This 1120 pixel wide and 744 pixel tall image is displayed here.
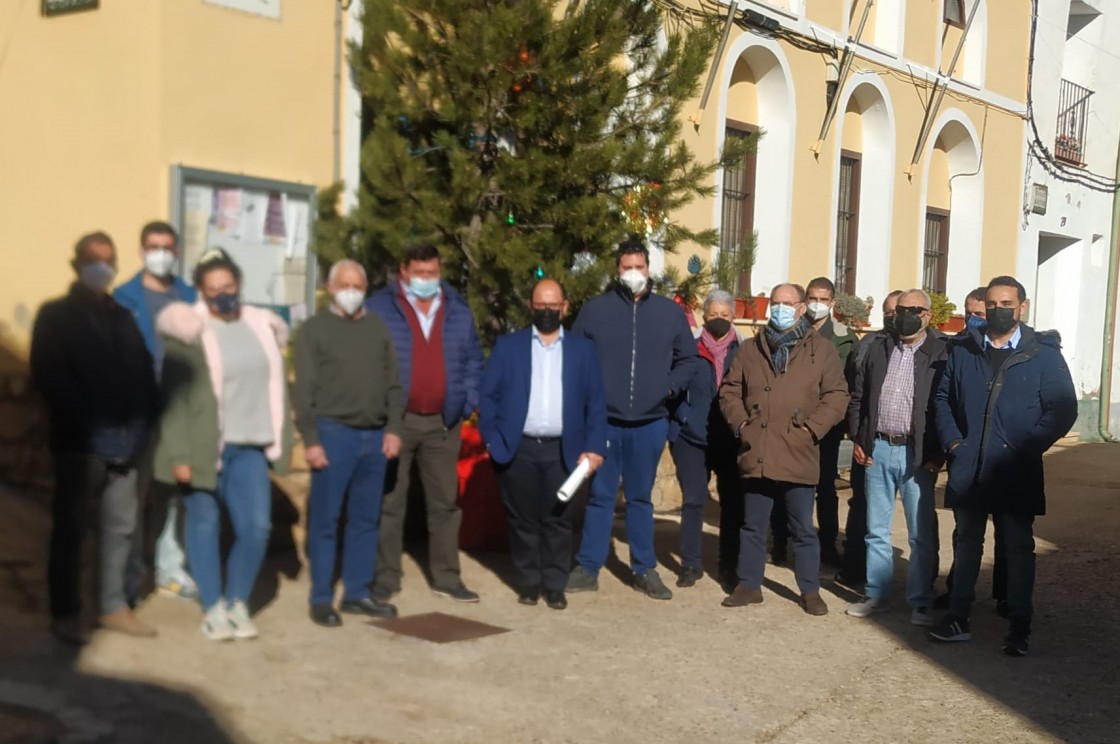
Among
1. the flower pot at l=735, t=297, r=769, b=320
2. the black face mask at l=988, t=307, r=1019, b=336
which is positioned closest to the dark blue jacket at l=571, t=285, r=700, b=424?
the black face mask at l=988, t=307, r=1019, b=336

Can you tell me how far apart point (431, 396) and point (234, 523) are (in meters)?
1.40

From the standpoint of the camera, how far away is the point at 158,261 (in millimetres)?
6668

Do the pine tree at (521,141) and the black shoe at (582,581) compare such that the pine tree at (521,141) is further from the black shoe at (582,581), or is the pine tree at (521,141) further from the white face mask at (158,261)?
the white face mask at (158,261)

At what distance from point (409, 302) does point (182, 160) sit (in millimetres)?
1630

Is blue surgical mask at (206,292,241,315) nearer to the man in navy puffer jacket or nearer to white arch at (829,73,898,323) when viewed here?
the man in navy puffer jacket

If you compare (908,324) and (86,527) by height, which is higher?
(908,324)

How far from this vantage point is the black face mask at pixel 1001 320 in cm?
723

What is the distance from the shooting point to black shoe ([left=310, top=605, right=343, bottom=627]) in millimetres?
6746

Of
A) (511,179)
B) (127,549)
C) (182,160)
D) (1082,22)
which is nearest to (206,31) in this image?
(182,160)

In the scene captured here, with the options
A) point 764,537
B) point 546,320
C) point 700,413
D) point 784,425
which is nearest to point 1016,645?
point 764,537

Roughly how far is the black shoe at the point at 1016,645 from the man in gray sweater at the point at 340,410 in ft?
11.2

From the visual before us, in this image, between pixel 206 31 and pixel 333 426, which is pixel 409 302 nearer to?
pixel 333 426

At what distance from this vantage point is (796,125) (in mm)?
14430

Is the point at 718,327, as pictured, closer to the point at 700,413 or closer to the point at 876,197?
the point at 700,413
